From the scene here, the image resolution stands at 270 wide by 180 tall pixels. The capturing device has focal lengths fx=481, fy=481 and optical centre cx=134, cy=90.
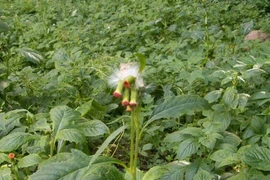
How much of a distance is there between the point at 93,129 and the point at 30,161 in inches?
13.3

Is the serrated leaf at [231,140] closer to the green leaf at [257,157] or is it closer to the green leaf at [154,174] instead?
the green leaf at [257,157]

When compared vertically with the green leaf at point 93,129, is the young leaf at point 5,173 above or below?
below

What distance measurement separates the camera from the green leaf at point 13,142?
2209mm

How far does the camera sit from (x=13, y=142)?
222cm

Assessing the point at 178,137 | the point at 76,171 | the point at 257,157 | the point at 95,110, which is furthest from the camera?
the point at 95,110

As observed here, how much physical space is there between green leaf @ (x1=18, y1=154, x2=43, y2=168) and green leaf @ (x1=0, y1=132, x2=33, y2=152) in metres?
0.07

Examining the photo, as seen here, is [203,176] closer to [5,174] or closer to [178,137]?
[178,137]

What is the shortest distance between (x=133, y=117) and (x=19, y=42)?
3.06 meters

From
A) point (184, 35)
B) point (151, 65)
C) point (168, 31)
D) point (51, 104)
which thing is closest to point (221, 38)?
point (184, 35)

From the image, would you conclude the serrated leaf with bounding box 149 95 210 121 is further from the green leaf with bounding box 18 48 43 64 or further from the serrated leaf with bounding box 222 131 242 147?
the green leaf with bounding box 18 48 43 64

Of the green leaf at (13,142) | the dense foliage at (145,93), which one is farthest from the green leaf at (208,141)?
the green leaf at (13,142)

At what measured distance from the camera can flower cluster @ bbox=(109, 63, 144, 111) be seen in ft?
5.32

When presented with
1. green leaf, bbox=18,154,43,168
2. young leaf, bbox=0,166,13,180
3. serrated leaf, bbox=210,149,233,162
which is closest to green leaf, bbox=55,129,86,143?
green leaf, bbox=18,154,43,168

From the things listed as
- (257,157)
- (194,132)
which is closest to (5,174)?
(194,132)
